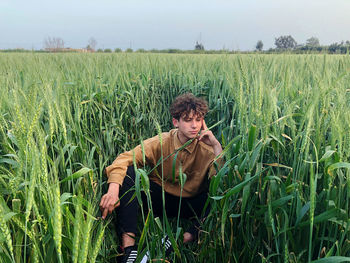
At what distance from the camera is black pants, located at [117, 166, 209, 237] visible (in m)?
1.46

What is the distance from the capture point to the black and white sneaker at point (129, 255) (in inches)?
52.2

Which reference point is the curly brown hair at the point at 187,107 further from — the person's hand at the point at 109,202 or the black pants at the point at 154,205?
the person's hand at the point at 109,202

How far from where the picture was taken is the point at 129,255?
1.34 m

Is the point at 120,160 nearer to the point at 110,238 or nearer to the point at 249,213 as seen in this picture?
the point at 110,238

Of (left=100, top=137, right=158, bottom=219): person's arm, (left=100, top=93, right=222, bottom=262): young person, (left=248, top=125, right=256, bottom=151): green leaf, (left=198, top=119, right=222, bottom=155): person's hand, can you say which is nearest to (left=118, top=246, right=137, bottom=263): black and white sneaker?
(left=100, top=93, right=222, bottom=262): young person

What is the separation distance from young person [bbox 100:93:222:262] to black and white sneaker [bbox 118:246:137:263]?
A: 4 centimetres

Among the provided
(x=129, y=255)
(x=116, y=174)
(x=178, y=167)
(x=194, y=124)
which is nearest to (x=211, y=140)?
(x=194, y=124)

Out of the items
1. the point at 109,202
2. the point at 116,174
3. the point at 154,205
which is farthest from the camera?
the point at 154,205

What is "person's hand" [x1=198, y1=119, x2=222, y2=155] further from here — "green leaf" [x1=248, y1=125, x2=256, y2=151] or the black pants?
"green leaf" [x1=248, y1=125, x2=256, y2=151]

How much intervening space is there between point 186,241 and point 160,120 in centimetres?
144

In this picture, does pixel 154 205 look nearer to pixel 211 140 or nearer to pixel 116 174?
pixel 116 174

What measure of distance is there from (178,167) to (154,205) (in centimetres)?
24

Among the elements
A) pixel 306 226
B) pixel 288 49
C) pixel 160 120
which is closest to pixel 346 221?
pixel 306 226

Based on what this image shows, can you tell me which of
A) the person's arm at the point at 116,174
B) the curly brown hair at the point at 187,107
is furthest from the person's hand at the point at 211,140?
the person's arm at the point at 116,174
